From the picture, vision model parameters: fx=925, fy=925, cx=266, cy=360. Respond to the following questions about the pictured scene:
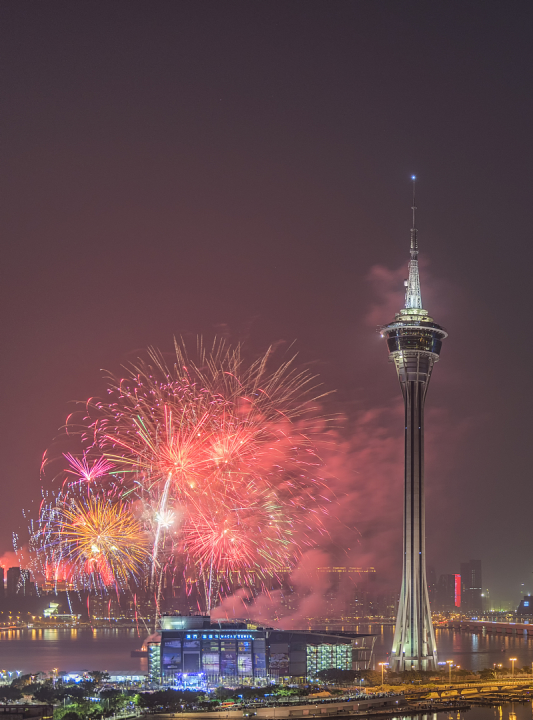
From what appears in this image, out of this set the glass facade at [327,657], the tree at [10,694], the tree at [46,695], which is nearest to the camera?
the tree at [46,695]

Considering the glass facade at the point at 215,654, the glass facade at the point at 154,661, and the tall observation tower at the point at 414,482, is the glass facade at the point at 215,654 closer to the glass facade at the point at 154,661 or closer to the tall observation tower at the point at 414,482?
the glass facade at the point at 154,661

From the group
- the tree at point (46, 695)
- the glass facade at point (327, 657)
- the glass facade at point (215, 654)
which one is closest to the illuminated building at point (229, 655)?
the glass facade at point (215, 654)

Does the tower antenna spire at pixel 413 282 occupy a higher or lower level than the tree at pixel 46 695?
higher

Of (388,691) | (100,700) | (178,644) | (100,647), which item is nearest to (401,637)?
(388,691)

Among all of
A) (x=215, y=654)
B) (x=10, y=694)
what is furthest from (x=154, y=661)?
(x=10, y=694)

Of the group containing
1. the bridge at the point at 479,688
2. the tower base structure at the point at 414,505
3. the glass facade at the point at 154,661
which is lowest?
the bridge at the point at 479,688

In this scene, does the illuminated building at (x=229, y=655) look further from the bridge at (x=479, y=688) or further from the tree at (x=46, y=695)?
the tree at (x=46, y=695)

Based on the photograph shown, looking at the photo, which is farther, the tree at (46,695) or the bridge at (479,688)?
the bridge at (479,688)

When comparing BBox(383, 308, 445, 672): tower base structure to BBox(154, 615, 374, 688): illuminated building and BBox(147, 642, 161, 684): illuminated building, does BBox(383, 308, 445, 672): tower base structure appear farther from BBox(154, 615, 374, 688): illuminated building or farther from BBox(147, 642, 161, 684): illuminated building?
BBox(147, 642, 161, 684): illuminated building

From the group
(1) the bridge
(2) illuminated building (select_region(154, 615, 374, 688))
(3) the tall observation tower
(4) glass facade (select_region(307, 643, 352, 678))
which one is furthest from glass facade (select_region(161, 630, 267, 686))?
(1) the bridge

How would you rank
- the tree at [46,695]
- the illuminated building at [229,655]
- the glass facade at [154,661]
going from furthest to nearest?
the glass facade at [154,661] → the illuminated building at [229,655] → the tree at [46,695]
